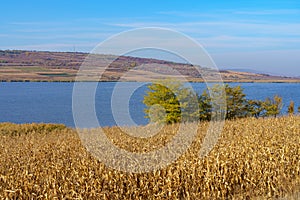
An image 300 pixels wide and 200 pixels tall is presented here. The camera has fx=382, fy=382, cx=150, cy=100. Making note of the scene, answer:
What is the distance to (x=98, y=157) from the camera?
35.6 feet

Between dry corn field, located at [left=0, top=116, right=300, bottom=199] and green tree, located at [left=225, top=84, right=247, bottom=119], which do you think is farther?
green tree, located at [left=225, top=84, right=247, bottom=119]

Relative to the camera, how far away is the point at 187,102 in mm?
25109

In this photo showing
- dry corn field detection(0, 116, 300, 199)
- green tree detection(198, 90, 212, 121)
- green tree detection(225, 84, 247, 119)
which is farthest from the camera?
green tree detection(225, 84, 247, 119)

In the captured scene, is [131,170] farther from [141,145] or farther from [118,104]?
[118,104]

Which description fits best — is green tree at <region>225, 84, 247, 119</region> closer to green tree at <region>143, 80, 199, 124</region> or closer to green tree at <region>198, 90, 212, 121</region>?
green tree at <region>198, 90, 212, 121</region>

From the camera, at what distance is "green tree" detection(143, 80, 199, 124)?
976 inches

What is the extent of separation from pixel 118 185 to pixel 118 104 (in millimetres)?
23064

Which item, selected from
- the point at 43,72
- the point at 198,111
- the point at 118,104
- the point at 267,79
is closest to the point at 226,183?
the point at 198,111

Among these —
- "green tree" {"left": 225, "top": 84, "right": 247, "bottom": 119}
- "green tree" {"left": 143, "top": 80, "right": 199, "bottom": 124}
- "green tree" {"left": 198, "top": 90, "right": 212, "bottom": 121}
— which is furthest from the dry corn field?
"green tree" {"left": 225, "top": 84, "right": 247, "bottom": 119}

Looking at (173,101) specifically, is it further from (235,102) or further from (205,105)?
(235,102)

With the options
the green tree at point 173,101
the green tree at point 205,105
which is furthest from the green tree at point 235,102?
→ the green tree at point 173,101

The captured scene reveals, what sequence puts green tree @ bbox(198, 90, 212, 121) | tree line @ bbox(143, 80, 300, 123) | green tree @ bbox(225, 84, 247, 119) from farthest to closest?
1. green tree @ bbox(225, 84, 247, 119)
2. green tree @ bbox(198, 90, 212, 121)
3. tree line @ bbox(143, 80, 300, 123)

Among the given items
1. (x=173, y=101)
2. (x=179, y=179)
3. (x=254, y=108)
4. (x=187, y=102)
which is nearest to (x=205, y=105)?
(x=187, y=102)

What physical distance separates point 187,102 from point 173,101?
922mm
